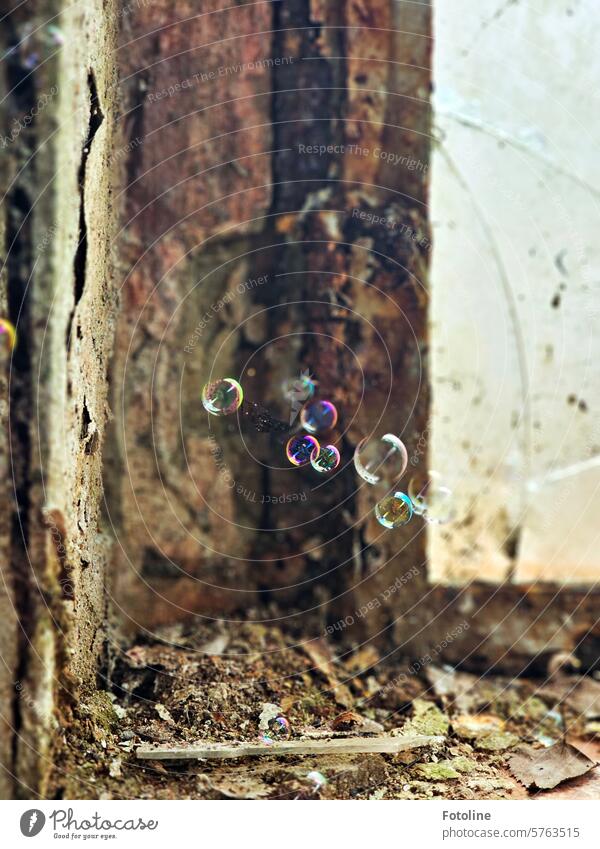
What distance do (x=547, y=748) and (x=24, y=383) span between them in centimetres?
107

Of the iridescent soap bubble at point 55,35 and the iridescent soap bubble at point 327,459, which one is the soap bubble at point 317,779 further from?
the iridescent soap bubble at point 55,35

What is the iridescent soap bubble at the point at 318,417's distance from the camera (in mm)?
1587

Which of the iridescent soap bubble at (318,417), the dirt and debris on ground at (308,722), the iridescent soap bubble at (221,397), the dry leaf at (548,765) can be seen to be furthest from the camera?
the iridescent soap bubble at (318,417)

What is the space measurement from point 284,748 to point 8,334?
28.7 inches

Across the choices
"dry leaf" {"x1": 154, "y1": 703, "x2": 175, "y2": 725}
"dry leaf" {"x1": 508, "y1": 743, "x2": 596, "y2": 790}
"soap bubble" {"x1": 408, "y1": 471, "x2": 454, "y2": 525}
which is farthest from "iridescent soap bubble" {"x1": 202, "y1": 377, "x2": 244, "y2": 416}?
"dry leaf" {"x1": 508, "y1": 743, "x2": 596, "y2": 790}

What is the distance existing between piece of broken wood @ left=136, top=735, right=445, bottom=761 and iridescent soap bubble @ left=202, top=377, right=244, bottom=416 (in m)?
0.59

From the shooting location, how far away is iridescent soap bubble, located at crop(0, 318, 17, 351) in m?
1.01

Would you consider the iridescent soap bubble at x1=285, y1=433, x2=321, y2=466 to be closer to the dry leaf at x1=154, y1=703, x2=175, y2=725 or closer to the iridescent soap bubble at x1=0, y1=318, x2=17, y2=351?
the dry leaf at x1=154, y1=703, x2=175, y2=725

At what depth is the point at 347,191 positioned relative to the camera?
1634 mm

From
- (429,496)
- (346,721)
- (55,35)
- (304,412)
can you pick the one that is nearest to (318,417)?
(304,412)

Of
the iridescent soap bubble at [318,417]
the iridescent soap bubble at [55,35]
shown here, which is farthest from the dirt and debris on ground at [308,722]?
the iridescent soap bubble at [55,35]

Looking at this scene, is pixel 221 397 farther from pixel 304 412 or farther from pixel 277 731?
pixel 277 731

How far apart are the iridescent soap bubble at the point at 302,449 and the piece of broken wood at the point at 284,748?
0.51m
